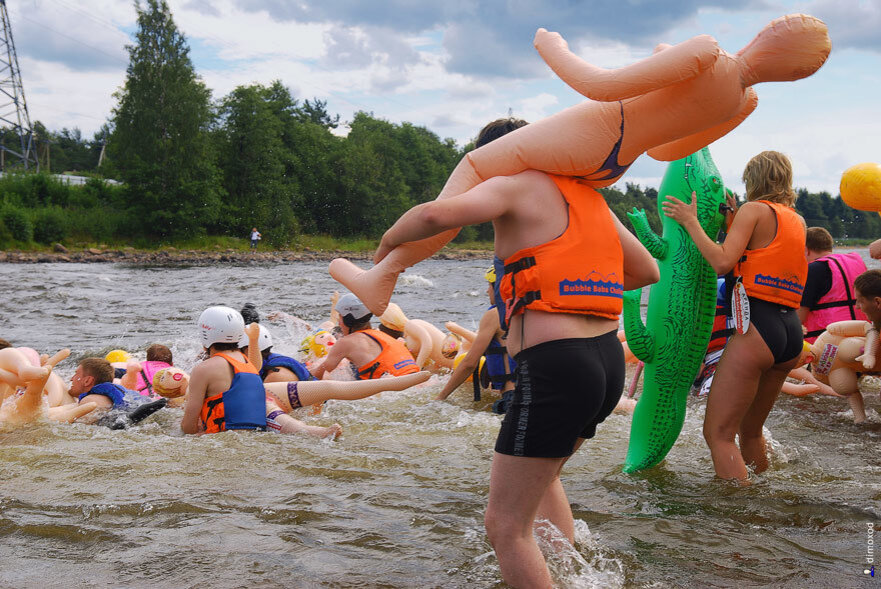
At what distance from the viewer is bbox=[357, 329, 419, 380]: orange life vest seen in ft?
25.9

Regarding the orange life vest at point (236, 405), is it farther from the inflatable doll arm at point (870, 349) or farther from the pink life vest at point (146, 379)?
the inflatable doll arm at point (870, 349)

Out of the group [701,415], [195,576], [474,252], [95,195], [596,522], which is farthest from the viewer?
[474,252]

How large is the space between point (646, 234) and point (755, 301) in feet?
2.40

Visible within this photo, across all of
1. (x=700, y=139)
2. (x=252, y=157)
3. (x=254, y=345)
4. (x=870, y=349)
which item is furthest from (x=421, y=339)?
(x=252, y=157)

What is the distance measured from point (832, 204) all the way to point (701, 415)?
58.4m

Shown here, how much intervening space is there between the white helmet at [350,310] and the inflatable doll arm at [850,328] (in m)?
4.59

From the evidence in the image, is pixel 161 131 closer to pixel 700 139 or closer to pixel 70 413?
pixel 70 413

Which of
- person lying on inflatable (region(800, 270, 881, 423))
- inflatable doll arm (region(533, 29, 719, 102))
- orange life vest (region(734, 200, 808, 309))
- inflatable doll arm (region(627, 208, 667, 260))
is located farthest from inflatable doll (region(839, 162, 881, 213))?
inflatable doll arm (region(533, 29, 719, 102))

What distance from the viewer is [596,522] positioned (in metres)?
4.18

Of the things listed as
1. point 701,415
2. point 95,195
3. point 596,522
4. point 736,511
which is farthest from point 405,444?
point 95,195

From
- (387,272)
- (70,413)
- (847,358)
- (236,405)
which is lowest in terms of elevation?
(70,413)

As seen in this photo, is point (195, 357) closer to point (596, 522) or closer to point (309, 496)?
point (309, 496)

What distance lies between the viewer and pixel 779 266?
173 inches

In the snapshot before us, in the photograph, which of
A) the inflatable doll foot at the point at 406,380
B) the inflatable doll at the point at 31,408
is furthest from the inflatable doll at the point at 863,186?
the inflatable doll at the point at 31,408
